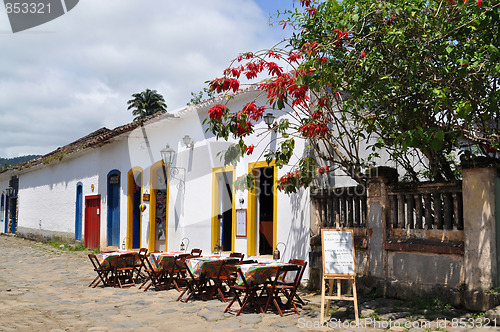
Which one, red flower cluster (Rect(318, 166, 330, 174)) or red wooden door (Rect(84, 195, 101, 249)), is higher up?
red flower cluster (Rect(318, 166, 330, 174))

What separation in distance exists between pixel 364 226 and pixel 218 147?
5.15m

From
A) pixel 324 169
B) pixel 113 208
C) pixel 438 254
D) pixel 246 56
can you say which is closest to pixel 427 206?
pixel 438 254

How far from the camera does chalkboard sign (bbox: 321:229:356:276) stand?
690cm

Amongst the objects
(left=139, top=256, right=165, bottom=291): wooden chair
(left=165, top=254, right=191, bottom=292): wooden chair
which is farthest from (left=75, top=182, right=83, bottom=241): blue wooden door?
(left=165, top=254, right=191, bottom=292): wooden chair

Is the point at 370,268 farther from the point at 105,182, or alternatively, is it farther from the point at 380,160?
the point at 105,182

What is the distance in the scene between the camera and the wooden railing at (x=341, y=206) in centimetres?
848

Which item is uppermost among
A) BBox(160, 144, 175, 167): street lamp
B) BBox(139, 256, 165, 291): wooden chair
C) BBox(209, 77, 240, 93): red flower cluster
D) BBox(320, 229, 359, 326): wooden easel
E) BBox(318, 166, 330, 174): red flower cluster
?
BBox(209, 77, 240, 93): red flower cluster

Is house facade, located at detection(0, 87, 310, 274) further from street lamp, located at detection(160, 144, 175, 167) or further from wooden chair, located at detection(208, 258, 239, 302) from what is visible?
wooden chair, located at detection(208, 258, 239, 302)

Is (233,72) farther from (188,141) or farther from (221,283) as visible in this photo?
(188,141)

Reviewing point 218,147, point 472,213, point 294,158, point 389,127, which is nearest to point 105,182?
point 218,147

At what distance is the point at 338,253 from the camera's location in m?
7.01

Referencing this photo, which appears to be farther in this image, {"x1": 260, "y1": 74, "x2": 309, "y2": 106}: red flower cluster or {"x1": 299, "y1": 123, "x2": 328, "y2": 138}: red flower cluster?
{"x1": 299, "y1": 123, "x2": 328, "y2": 138}: red flower cluster

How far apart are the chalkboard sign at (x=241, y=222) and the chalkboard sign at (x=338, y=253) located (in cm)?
431

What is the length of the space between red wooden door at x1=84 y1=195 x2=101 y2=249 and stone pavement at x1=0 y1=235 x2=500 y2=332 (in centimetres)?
751
